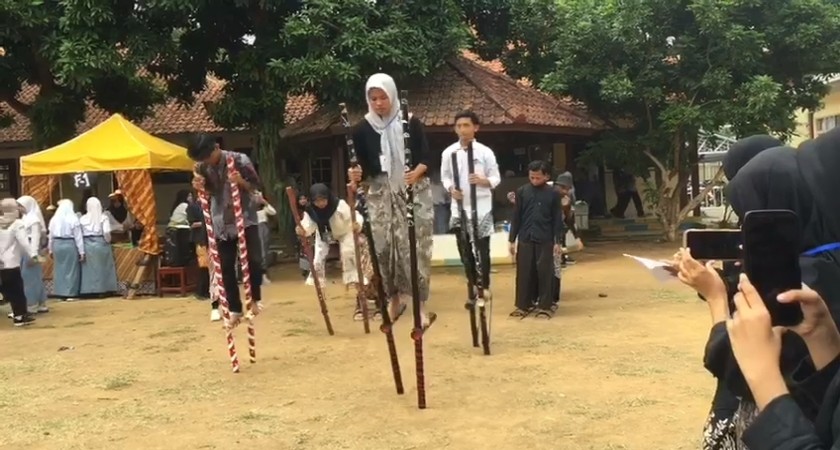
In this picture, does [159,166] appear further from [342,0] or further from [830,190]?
[830,190]

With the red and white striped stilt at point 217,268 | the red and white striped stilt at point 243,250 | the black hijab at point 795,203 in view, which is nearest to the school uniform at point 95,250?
the red and white striped stilt at point 217,268

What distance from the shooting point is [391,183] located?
6.82 meters

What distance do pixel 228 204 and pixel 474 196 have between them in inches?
80.6

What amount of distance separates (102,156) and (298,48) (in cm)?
430

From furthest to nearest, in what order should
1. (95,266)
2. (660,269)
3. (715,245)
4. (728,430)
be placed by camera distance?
(95,266) < (728,430) < (660,269) < (715,245)

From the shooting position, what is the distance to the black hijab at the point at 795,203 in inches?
78.2

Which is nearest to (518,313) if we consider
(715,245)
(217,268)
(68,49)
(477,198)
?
(477,198)

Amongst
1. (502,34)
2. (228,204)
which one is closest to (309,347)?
(228,204)

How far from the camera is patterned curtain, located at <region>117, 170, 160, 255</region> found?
12570mm

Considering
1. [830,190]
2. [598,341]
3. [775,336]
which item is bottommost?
[598,341]

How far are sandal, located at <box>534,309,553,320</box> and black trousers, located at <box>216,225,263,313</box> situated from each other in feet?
9.61

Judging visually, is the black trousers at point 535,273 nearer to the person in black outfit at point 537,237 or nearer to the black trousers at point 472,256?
A: the person in black outfit at point 537,237

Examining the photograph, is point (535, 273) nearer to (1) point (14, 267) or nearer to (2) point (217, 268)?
(2) point (217, 268)

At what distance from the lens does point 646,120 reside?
1697 centimetres
